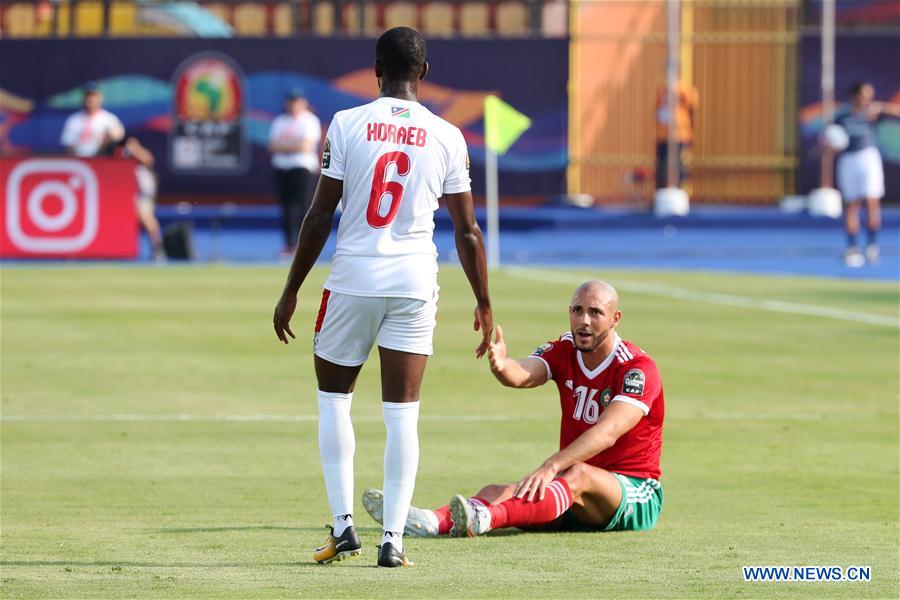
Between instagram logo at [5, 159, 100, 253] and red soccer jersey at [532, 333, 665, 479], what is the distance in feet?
61.0

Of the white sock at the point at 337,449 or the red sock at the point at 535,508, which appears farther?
the red sock at the point at 535,508

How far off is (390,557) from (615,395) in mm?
1444

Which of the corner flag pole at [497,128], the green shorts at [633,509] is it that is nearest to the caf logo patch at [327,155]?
the green shorts at [633,509]

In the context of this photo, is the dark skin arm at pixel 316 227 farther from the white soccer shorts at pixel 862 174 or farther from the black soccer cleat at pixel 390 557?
the white soccer shorts at pixel 862 174

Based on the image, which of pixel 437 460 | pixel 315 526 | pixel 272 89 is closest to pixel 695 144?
pixel 272 89

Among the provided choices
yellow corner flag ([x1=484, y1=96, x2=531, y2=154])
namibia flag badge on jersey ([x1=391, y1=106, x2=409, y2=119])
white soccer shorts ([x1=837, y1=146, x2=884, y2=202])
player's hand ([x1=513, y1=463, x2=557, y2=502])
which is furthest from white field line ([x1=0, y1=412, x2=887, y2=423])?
white soccer shorts ([x1=837, y1=146, x2=884, y2=202])

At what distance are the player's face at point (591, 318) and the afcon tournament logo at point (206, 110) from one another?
27060 mm

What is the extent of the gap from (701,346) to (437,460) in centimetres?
640

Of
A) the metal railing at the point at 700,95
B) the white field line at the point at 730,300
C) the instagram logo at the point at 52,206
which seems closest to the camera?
the white field line at the point at 730,300

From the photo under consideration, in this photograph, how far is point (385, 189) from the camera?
6.79 meters

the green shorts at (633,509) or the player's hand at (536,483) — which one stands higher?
the player's hand at (536,483)

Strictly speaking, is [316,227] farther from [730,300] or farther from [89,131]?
[89,131]

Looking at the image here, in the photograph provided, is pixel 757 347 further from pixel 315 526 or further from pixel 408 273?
pixel 408 273

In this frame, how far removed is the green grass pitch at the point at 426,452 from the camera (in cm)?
683
